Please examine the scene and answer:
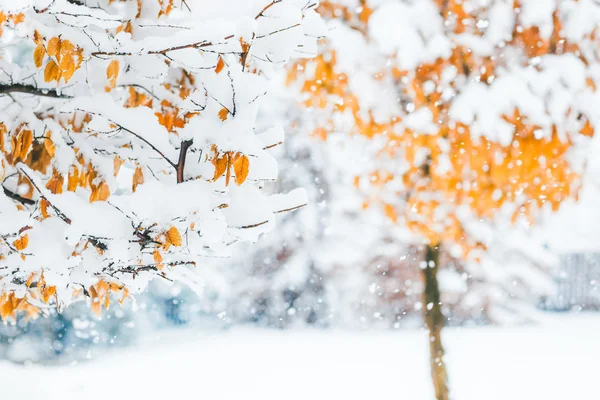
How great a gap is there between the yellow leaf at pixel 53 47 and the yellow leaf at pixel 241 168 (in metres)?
0.57

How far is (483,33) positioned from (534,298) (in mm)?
8922

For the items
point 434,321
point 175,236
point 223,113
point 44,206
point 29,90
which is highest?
point 29,90

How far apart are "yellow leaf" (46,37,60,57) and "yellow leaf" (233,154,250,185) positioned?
1.87 feet

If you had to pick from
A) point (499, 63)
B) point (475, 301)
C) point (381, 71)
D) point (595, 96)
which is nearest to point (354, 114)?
point (381, 71)

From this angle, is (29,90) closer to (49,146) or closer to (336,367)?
(49,146)

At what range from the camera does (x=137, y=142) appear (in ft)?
6.38

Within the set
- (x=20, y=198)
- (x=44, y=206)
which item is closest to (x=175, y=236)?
(x=44, y=206)

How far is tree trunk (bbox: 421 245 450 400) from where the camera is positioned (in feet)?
16.2

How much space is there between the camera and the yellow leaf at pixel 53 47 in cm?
142

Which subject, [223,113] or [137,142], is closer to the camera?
[223,113]

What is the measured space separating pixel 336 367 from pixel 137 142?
294 inches

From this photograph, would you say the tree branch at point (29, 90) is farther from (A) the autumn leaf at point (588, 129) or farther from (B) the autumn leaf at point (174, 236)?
(A) the autumn leaf at point (588, 129)

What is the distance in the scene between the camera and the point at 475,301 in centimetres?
1005

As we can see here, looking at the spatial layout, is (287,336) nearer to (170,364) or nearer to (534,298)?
(170,364)
